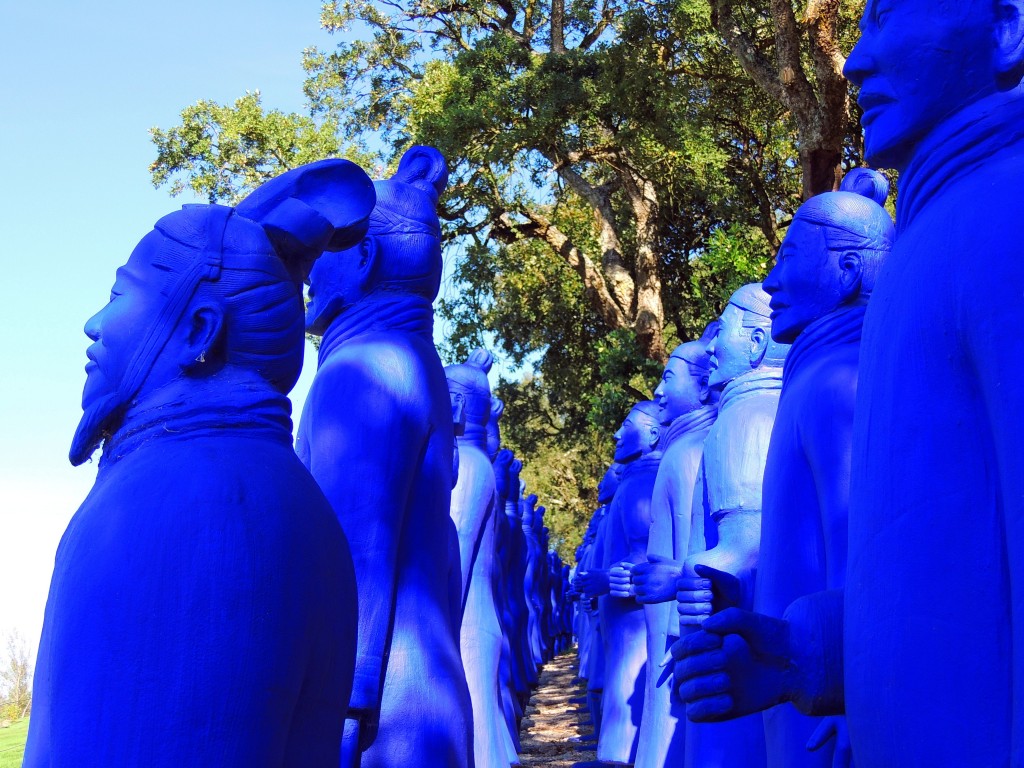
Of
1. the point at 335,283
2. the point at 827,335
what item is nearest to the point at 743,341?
the point at 827,335

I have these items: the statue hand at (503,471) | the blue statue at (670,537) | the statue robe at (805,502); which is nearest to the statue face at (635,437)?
the statue hand at (503,471)

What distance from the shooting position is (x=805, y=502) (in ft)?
10.6

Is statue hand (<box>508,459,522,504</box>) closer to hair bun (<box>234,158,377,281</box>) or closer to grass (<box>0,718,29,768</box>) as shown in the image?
grass (<box>0,718,29,768</box>)

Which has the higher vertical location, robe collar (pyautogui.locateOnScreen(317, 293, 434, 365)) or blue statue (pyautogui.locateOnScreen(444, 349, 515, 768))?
blue statue (pyautogui.locateOnScreen(444, 349, 515, 768))

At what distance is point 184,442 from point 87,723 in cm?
52

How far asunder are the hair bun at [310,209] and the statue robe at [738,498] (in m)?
2.06

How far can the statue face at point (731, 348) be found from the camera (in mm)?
5473

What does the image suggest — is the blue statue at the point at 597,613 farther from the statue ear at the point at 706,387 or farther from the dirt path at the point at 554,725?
the statue ear at the point at 706,387

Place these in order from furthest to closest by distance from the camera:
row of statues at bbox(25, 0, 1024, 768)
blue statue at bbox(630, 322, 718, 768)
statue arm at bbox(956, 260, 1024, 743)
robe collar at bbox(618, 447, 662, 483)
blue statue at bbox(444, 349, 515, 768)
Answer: robe collar at bbox(618, 447, 662, 483) → blue statue at bbox(444, 349, 515, 768) → blue statue at bbox(630, 322, 718, 768) → row of statues at bbox(25, 0, 1024, 768) → statue arm at bbox(956, 260, 1024, 743)

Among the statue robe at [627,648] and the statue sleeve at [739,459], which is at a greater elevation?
the statue robe at [627,648]

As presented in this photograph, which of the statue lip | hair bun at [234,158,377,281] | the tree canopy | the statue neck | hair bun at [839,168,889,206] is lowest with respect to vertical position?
the statue lip

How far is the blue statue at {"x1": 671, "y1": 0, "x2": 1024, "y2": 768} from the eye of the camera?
1.78 m

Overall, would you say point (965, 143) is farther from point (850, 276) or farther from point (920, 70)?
point (850, 276)

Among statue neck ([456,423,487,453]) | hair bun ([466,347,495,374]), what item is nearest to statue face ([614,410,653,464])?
hair bun ([466,347,495,374])
